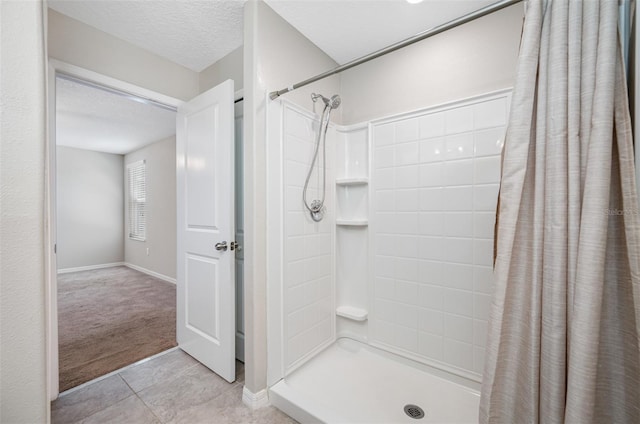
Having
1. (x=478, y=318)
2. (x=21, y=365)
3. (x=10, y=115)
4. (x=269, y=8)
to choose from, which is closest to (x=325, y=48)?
(x=269, y=8)

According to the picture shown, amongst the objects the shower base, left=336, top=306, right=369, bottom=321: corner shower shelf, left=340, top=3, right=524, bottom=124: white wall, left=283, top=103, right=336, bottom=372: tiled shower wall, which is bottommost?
the shower base

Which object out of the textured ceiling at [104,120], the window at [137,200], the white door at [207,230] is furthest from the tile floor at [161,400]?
the window at [137,200]

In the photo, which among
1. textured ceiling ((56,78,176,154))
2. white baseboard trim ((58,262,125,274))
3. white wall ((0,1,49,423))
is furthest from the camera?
white baseboard trim ((58,262,125,274))

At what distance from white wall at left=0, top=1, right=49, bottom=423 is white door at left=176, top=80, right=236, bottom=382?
3.41 ft

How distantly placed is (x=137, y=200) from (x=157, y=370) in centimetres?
431

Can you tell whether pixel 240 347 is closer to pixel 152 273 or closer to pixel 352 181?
pixel 352 181

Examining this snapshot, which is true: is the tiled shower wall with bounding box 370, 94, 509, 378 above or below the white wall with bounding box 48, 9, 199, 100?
below

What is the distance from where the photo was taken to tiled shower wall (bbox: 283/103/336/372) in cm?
174

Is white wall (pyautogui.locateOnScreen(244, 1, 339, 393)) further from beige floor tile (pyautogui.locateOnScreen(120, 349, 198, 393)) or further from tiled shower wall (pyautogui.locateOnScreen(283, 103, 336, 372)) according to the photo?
beige floor tile (pyautogui.locateOnScreen(120, 349, 198, 393))

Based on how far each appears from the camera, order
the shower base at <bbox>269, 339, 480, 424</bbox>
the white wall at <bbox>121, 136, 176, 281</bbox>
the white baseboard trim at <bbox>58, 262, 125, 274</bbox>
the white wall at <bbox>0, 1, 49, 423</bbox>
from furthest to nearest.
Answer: the white baseboard trim at <bbox>58, 262, 125, 274</bbox>, the white wall at <bbox>121, 136, 176, 281</bbox>, the shower base at <bbox>269, 339, 480, 424</bbox>, the white wall at <bbox>0, 1, 49, 423</bbox>

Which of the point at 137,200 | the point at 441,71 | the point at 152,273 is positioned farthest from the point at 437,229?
the point at 137,200

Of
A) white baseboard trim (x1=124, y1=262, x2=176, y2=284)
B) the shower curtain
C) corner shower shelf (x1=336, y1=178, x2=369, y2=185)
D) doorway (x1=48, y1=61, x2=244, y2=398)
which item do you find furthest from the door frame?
white baseboard trim (x1=124, y1=262, x2=176, y2=284)

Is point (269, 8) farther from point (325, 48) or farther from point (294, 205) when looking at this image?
point (294, 205)

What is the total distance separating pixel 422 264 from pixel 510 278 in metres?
0.93
